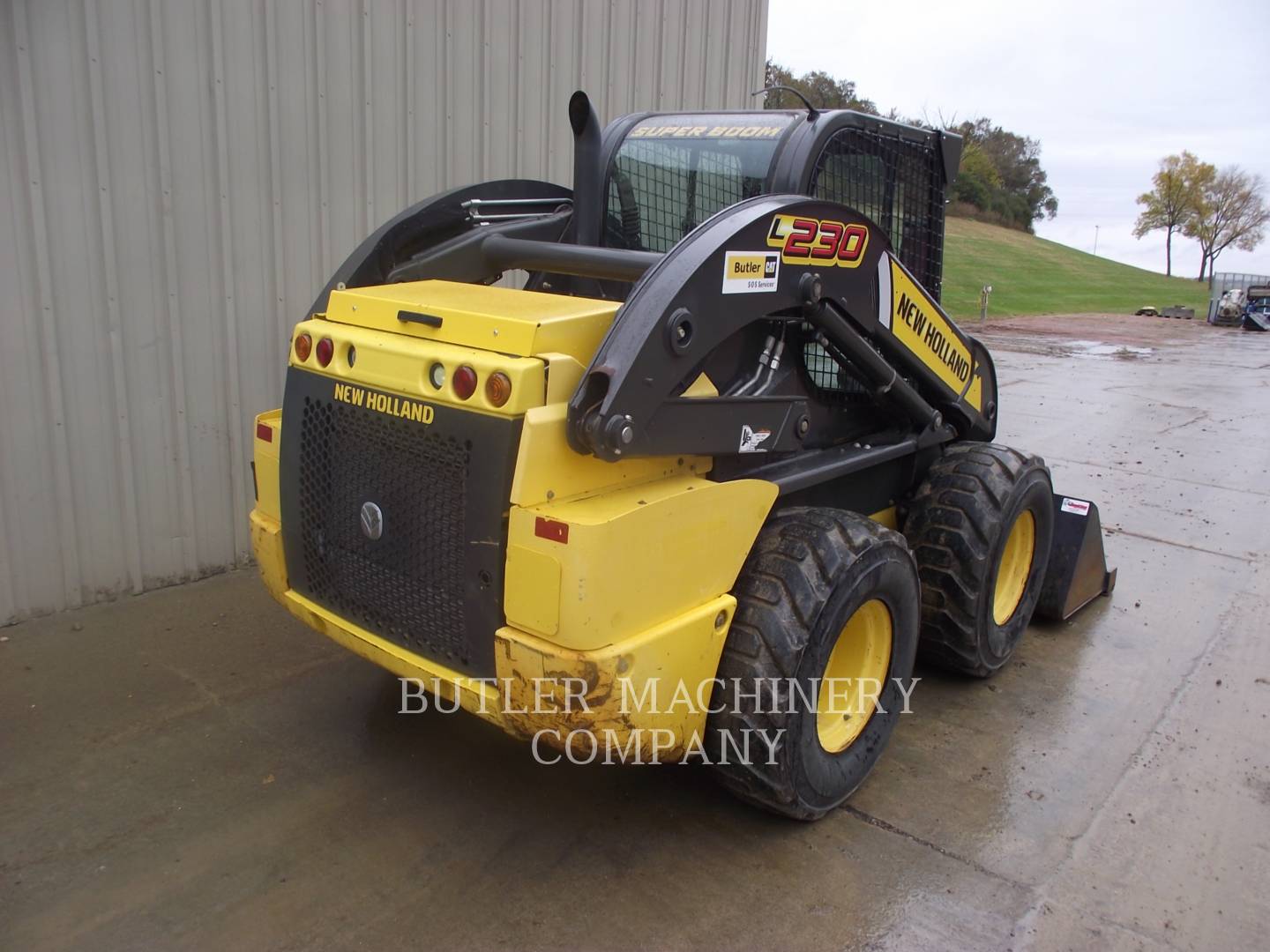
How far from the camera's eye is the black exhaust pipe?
367 centimetres

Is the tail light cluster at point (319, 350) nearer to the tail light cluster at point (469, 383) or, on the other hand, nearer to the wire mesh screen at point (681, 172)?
the tail light cluster at point (469, 383)

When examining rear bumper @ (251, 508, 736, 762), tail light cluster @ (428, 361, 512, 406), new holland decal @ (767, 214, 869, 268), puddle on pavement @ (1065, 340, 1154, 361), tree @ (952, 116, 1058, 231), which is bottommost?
puddle on pavement @ (1065, 340, 1154, 361)

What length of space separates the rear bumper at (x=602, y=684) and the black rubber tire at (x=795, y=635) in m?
0.09

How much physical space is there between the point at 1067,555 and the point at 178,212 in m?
4.46

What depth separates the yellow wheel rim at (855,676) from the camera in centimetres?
345

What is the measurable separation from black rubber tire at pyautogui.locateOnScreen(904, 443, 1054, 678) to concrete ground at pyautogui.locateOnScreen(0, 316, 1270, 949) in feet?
0.69

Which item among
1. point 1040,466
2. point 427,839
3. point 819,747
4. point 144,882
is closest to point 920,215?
point 1040,466

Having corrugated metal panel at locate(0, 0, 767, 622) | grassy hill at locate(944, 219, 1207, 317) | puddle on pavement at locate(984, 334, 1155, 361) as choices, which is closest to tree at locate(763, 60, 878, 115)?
grassy hill at locate(944, 219, 1207, 317)

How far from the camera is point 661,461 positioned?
9.53 feet

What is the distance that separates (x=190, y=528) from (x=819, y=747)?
3.33m

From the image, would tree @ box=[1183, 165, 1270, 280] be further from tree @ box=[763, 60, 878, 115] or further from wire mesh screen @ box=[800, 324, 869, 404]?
wire mesh screen @ box=[800, 324, 869, 404]

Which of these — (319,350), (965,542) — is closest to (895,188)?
(965,542)

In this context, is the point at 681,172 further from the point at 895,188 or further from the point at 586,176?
the point at 895,188

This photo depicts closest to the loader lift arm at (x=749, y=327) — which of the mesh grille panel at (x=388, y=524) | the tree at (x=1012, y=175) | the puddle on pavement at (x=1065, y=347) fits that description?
the mesh grille panel at (x=388, y=524)
